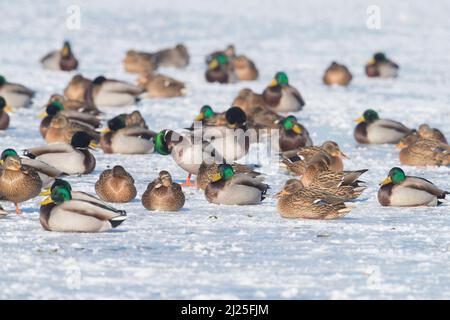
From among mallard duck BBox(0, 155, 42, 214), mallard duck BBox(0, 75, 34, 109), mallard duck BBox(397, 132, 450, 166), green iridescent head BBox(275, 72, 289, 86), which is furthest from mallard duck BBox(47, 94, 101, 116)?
mallard duck BBox(0, 155, 42, 214)

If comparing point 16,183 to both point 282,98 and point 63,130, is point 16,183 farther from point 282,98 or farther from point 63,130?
point 282,98

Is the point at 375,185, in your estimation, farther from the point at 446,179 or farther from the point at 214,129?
the point at 214,129

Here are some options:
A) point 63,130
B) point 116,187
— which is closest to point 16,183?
point 116,187

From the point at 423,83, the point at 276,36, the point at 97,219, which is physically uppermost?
the point at 276,36

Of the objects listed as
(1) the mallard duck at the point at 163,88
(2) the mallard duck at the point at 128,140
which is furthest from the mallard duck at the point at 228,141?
(1) the mallard duck at the point at 163,88

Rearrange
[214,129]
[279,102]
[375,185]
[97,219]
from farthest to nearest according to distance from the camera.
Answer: [279,102]
[214,129]
[375,185]
[97,219]

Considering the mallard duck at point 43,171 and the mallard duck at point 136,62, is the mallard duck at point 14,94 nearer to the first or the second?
the mallard duck at point 136,62

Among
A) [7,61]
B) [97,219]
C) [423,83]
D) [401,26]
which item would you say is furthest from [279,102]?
[401,26]
